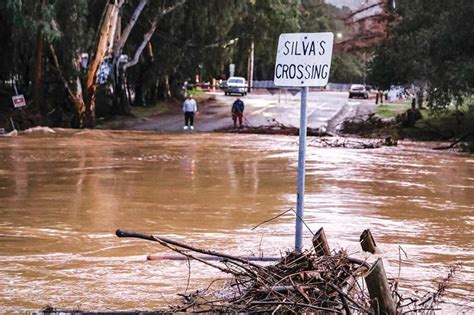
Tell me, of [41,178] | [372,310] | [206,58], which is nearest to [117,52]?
[206,58]

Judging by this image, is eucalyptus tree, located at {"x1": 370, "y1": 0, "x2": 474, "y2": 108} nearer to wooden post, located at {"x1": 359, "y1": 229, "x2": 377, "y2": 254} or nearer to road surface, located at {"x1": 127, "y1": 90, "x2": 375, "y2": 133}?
road surface, located at {"x1": 127, "y1": 90, "x2": 375, "y2": 133}

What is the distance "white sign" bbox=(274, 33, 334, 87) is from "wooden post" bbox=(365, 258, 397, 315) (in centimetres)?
206

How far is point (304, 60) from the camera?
6.97 m

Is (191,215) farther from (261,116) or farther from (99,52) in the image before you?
(261,116)

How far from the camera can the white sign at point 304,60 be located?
6859 mm

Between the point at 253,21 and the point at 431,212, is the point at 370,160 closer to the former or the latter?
the point at 431,212

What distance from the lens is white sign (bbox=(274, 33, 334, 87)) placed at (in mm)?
6859

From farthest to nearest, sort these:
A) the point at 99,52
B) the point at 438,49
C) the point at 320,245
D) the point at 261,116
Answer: the point at 261,116 < the point at 99,52 < the point at 438,49 < the point at 320,245

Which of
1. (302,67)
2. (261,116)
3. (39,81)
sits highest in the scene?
(302,67)

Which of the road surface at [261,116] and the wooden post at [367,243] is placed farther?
the road surface at [261,116]

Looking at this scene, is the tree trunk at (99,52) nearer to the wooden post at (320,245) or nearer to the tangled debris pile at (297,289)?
the wooden post at (320,245)

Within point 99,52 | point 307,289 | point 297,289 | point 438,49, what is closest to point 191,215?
point 307,289

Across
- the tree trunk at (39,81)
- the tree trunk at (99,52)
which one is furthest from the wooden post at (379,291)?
the tree trunk at (99,52)

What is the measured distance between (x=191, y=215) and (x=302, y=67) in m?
6.06
